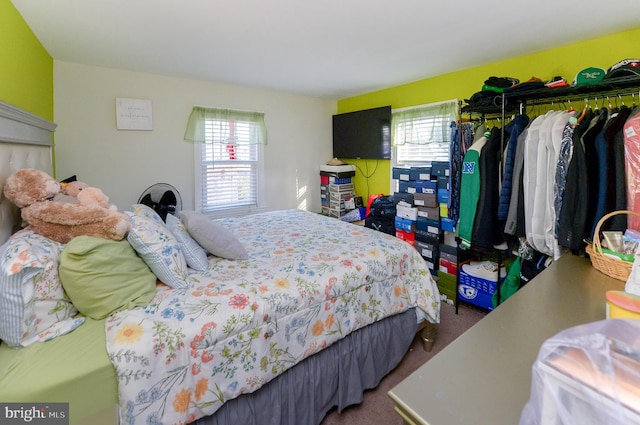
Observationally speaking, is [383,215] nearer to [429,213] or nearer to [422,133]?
[429,213]

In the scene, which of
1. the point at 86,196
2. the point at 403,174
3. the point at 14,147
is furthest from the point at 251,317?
the point at 403,174

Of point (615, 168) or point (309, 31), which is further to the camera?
point (309, 31)

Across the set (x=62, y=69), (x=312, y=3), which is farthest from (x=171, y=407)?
(x=62, y=69)

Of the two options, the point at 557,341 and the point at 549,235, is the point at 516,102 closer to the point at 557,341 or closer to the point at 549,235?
the point at 549,235

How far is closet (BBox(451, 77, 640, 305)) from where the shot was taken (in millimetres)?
1701

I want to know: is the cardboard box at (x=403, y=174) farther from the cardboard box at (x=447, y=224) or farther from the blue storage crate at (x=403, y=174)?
the cardboard box at (x=447, y=224)

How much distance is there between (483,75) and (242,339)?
3.07m

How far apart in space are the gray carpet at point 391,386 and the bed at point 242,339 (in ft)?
0.22

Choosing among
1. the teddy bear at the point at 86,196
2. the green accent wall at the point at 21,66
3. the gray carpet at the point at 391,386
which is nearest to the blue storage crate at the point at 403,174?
the gray carpet at the point at 391,386

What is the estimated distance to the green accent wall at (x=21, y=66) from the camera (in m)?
1.67

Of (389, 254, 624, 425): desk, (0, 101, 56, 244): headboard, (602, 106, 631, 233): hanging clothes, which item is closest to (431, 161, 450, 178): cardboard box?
(602, 106, 631, 233): hanging clothes

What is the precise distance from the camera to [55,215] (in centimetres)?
127

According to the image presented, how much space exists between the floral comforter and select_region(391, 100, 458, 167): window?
175 cm

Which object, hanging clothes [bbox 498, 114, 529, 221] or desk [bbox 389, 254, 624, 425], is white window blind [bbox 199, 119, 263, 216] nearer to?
hanging clothes [bbox 498, 114, 529, 221]
